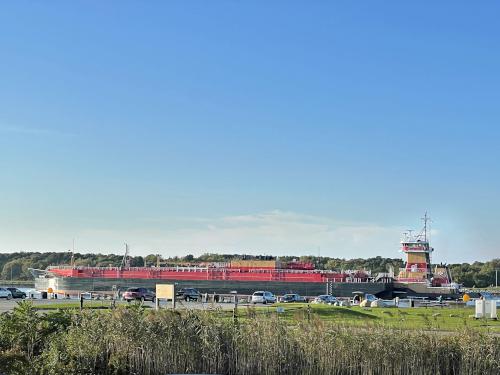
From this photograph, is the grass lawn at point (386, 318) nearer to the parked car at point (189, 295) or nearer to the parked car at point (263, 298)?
the parked car at point (263, 298)

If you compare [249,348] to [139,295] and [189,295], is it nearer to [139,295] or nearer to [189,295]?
[139,295]

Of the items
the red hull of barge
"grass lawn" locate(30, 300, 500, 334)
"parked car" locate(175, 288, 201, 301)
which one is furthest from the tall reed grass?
the red hull of barge

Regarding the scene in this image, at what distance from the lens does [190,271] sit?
309 ft

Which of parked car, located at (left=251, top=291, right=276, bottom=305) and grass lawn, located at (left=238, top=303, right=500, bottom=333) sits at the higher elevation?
grass lawn, located at (left=238, top=303, right=500, bottom=333)

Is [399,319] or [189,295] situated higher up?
[399,319]

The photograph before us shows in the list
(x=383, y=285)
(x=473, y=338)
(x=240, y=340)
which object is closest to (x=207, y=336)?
(x=240, y=340)

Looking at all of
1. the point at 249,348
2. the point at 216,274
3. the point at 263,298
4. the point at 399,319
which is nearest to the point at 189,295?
the point at 263,298

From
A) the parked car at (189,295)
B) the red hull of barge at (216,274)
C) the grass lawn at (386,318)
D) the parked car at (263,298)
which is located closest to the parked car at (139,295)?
the parked car at (189,295)

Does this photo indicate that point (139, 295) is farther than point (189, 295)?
No

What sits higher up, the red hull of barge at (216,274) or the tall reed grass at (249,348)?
the tall reed grass at (249,348)

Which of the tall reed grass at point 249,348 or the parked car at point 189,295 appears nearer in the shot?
the tall reed grass at point 249,348

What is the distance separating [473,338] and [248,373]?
18.6 ft

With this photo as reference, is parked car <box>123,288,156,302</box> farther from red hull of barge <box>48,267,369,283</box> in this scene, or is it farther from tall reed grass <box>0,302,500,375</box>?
tall reed grass <box>0,302,500,375</box>

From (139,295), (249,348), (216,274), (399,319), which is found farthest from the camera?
(216,274)
